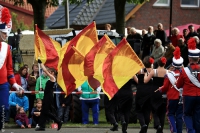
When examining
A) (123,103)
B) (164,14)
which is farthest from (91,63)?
(164,14)

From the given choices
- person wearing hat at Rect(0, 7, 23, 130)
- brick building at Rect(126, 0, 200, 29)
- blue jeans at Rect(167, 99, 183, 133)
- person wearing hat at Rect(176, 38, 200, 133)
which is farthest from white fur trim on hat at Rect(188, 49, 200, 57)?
brick building at Rect(126, 0, 200, 29)

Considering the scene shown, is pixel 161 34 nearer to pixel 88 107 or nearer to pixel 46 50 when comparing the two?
pixel 88 107

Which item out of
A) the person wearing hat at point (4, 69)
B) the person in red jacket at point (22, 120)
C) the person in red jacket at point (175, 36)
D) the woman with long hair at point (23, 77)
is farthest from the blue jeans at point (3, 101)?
the person in red jacket at point (175, 36)

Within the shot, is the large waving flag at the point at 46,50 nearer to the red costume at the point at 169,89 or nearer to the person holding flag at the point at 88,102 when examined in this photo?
the person holding flag at the point at 88,102

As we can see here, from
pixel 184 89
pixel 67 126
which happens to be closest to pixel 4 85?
pixel 184 89

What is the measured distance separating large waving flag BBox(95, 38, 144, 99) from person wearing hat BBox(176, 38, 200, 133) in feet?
8.00

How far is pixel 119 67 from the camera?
17.6 meters

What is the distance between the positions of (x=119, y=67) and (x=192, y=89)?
3.28 metres

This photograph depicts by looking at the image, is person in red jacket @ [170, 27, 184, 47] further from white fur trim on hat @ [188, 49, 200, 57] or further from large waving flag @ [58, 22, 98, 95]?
white fur trim on hat @ [188, 49, 200, 57]

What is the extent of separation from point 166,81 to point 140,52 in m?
8.15

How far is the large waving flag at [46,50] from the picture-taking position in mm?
19750

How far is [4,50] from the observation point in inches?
534

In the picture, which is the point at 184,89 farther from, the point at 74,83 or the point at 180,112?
the point at 74,83

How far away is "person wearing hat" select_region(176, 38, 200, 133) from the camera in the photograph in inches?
572
